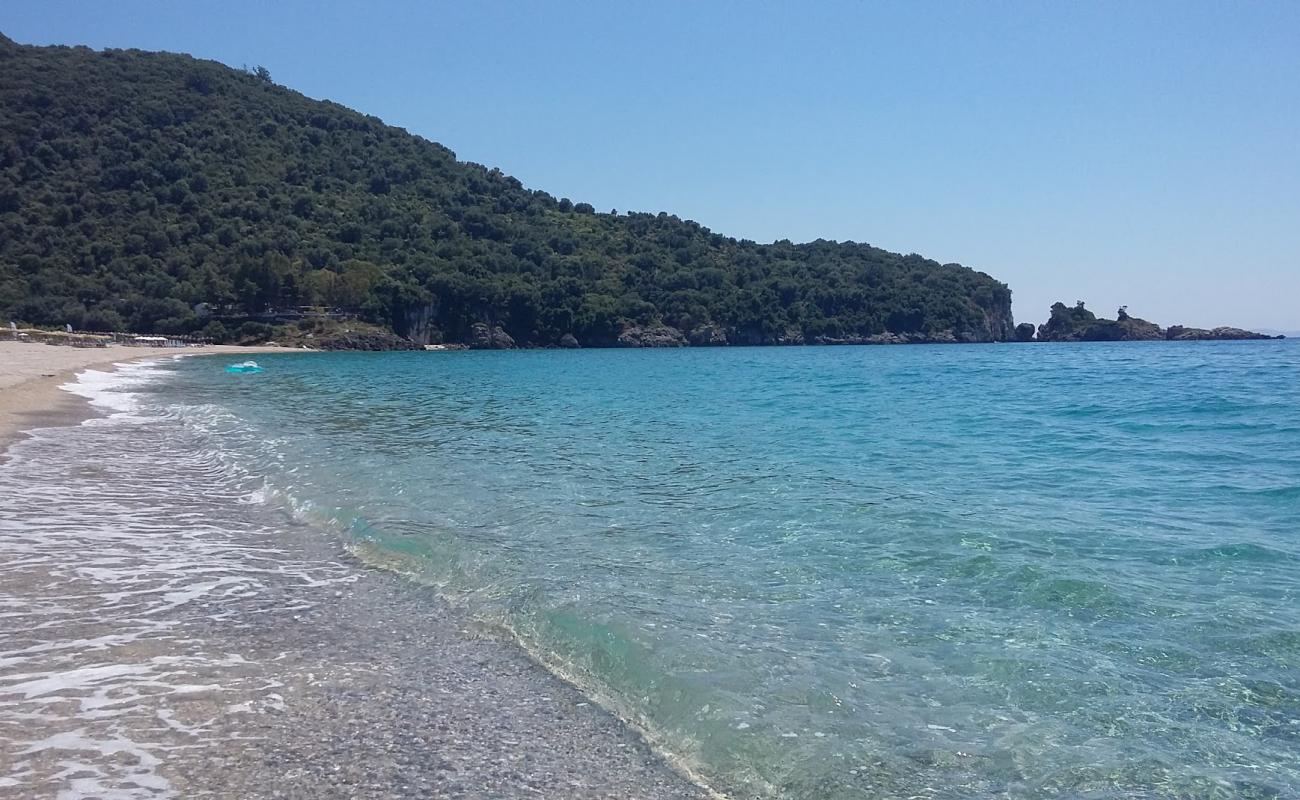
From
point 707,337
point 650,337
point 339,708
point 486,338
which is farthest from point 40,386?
point 707,337

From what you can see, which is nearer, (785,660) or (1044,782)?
(1044,782)

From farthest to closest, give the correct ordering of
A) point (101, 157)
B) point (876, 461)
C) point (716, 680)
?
point (101, 157) → point (876, 461) → point (716, 680)

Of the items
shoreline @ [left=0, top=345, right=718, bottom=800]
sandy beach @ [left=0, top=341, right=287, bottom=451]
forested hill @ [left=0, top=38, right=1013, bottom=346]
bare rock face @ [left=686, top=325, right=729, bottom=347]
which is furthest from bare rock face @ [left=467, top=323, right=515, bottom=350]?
shoreline @ [left=0, top=345, right=718, bottom=800]

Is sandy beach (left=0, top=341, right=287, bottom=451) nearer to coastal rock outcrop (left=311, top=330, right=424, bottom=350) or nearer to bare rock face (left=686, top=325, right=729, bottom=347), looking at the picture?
coastal rock outcrop (left=311, top=330, right=424, bottom=350)

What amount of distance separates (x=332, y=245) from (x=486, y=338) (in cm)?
2207

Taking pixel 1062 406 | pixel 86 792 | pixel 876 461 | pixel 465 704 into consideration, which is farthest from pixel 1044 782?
pixel 1062 406

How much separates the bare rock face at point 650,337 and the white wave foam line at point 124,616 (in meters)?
106

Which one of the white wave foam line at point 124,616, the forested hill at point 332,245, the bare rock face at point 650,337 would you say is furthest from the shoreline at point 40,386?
the bare rock face at point 650,337

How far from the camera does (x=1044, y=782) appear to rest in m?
4.65

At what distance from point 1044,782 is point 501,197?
145 metres

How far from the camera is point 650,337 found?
12019 cm

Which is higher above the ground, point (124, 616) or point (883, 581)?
point (883, 581)

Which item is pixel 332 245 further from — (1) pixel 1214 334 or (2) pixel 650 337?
(1) pixel 1214 334

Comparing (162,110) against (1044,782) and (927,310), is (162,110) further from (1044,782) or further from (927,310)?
(1044,782)
